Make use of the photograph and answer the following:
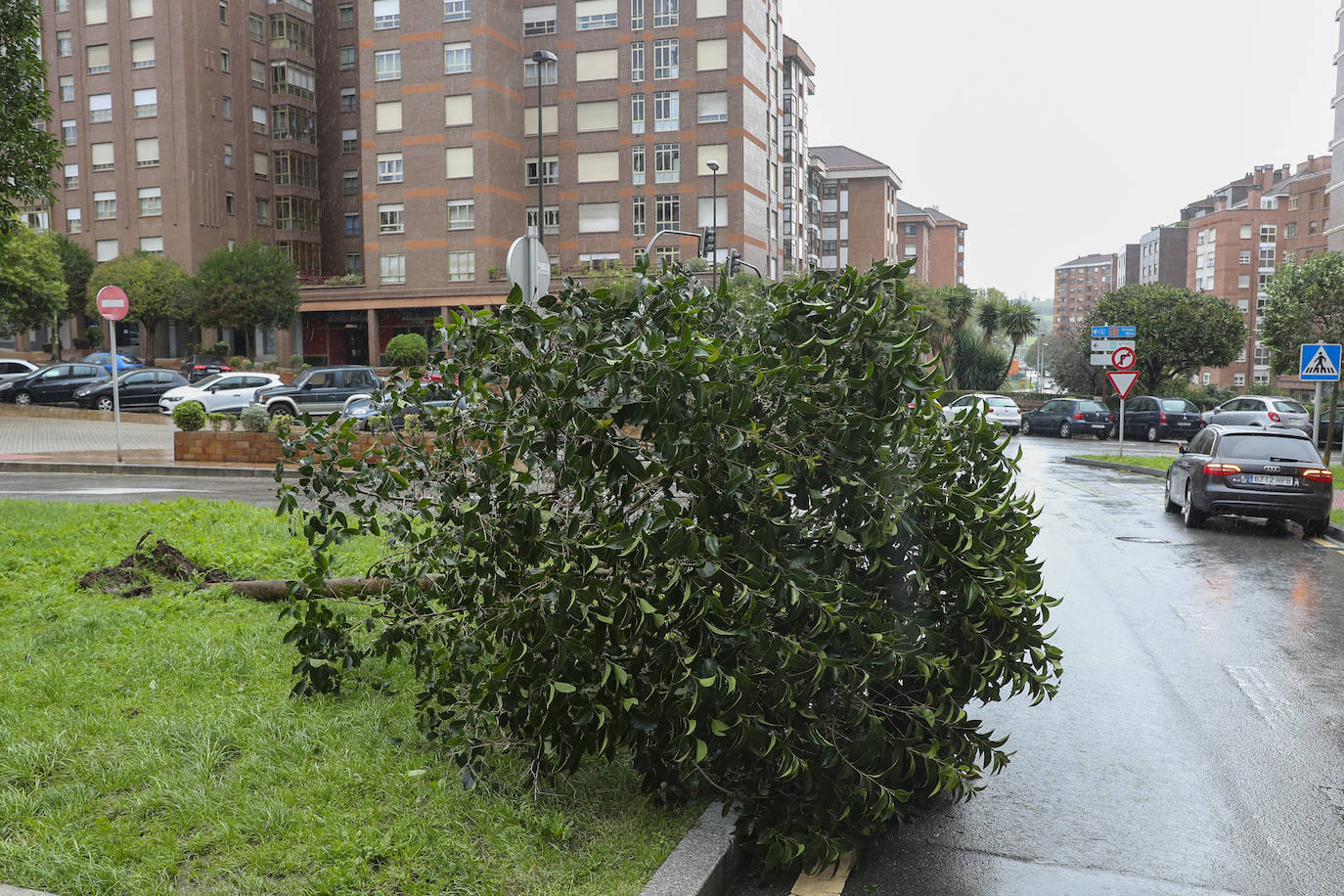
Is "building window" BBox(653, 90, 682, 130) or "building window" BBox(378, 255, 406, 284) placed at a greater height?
"building window" BBox(653, 90, 682, 130)

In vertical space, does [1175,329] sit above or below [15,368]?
above

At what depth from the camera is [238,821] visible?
3.94m

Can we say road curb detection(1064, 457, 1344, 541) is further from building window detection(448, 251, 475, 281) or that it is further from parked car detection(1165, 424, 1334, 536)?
building window detection(448, 251, 475, 281)

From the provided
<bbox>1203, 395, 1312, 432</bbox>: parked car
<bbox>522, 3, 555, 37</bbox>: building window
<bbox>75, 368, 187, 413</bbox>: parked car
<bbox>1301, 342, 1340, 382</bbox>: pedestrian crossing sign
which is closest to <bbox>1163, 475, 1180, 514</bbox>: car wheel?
<bbox>1301, 342, 1340, 382</bbox>: pedestrian crossing sign

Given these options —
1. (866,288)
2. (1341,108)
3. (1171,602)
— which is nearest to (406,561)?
(866,288)

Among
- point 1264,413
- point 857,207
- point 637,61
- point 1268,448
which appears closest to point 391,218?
point 637,61

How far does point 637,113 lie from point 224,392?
33787mm

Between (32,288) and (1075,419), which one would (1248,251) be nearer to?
(1075,419)

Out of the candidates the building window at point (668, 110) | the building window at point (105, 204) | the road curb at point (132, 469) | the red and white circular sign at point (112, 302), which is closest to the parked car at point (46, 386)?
the road curb at point (132, 469)

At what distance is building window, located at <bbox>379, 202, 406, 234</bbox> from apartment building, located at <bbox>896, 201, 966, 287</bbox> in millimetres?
63906

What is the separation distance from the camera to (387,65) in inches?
2389

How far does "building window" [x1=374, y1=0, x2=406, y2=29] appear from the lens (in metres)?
60.4

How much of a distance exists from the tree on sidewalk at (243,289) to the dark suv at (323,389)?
25004 millimetres

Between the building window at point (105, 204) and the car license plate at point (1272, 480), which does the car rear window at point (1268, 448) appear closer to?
the car license plate at point (1272, 480)
